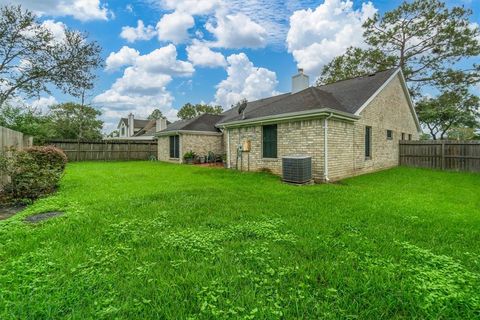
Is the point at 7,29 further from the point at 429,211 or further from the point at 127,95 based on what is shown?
the point at 429,211

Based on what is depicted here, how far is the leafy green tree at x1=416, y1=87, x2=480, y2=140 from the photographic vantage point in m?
18.8

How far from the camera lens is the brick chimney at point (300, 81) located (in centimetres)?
1379

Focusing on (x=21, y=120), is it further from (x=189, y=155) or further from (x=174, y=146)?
(x=189, y=155)

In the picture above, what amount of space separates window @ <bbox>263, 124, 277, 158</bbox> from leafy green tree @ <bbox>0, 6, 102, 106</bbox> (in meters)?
13.4

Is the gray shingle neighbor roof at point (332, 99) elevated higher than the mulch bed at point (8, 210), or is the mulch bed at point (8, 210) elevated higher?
the gray shingle neighbor roof at point (332, 99)

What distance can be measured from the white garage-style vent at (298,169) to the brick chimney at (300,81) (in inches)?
264

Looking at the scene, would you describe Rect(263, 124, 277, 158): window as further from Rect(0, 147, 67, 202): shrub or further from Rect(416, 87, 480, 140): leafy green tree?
Rect(416, 87, 480, 140): leafy green tree

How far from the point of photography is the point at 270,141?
10648mm

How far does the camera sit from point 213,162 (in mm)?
16766

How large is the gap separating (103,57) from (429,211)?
63.9ft

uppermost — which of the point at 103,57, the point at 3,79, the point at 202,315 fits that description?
the point at 103,57

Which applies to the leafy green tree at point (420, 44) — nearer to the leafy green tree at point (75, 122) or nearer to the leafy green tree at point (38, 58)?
the leafy green tree at point (38, 58)

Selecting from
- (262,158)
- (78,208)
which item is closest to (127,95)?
(262,158)

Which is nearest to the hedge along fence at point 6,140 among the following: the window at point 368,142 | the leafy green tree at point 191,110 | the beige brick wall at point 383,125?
the beige brick wall at point 383,125
